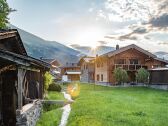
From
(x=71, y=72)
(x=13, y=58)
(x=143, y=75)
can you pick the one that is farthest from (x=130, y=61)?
(x=13, y=58)

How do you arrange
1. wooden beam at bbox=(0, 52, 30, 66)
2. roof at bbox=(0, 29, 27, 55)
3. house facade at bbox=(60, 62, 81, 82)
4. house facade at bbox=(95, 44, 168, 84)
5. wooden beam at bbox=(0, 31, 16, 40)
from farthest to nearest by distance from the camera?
house facade at bbox=(60, 62, 81, 82)
house facade at bbox=(95, 44, 168, 84)
roof at bbox=(0, 29, 27, 55)
wooden beam at bbox=(0, 31, 16, 40)
wooden beam at bbox=(0, 52, 30, 66)

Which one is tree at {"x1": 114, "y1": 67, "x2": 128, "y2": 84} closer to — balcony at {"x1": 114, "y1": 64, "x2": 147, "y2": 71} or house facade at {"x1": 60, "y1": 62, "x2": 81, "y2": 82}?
balcony at {"x1": 114, "y1": 64, "x2": 147, "y2": 71}

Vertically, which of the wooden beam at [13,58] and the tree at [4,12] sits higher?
the tree at [4,12]

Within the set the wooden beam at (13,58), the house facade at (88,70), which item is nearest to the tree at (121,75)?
the house facade at (88,70)

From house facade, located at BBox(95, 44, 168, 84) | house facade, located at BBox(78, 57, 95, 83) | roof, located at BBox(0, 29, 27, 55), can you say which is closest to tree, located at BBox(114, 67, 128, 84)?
house facade, located at BBox(95, 44, 168, 84)

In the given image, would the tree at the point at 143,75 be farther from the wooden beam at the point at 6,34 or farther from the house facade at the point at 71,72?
the house facade at the point at 71,72

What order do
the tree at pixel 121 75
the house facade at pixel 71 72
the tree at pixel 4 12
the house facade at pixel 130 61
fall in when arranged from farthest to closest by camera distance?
the house facade at pixel 71 72 → the house facade at pixel 130 61 → the tree at pixel 121 75 → the tree at pixel 4 12

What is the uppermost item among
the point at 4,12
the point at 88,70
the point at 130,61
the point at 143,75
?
the point at 4,12

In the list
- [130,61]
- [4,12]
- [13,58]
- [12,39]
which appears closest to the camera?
[13,58]

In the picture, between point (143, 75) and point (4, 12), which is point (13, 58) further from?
point (143, 75)

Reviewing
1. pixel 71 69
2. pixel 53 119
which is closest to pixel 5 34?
pixel 53 119

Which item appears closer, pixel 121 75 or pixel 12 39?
pixel 12 39

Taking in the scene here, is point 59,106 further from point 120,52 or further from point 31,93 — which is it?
point 120,52

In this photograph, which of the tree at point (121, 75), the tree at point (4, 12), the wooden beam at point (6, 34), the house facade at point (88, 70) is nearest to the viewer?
the wooden beam at point (6, 34)
